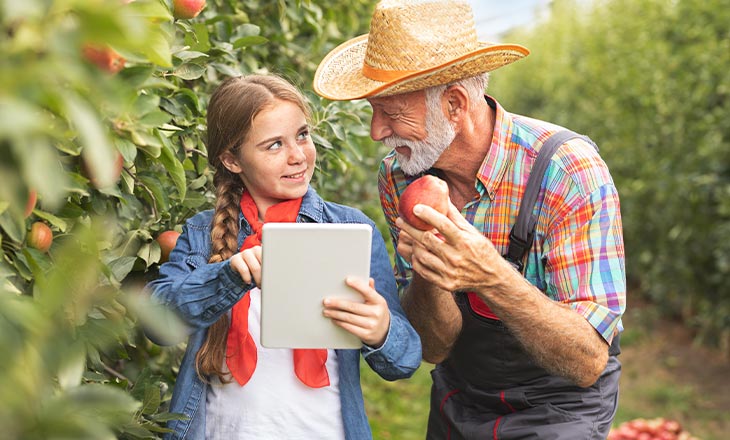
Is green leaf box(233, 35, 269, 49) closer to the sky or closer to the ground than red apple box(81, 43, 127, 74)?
closer to the ground

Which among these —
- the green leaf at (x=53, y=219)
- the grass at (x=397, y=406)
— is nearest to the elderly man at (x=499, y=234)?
the green leaf at (x=53, y=219)

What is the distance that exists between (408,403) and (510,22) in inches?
561

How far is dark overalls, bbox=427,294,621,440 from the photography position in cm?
220

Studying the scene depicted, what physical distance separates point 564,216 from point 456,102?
411mm

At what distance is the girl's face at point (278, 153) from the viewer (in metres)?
1.93

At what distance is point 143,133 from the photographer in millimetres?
1204

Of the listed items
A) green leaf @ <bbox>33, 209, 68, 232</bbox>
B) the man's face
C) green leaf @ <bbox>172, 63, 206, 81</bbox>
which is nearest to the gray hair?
the man's face

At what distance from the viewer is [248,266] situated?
167 centimetres

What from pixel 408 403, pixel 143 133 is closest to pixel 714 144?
pixel 408 403

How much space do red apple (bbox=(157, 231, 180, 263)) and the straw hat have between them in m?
0.53

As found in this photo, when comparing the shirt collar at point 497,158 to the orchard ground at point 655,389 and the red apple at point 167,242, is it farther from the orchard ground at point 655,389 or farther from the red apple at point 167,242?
the orchard ground at point 655,389

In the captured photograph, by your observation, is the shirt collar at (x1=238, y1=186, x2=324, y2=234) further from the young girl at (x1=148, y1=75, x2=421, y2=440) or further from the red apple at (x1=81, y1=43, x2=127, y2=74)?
the red apple at (x1=81, y1=43, x2=127, y2=74)

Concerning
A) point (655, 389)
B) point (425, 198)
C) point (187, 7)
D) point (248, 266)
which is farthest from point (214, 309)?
point (655, 389)

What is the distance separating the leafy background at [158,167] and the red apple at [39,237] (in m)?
0.01
